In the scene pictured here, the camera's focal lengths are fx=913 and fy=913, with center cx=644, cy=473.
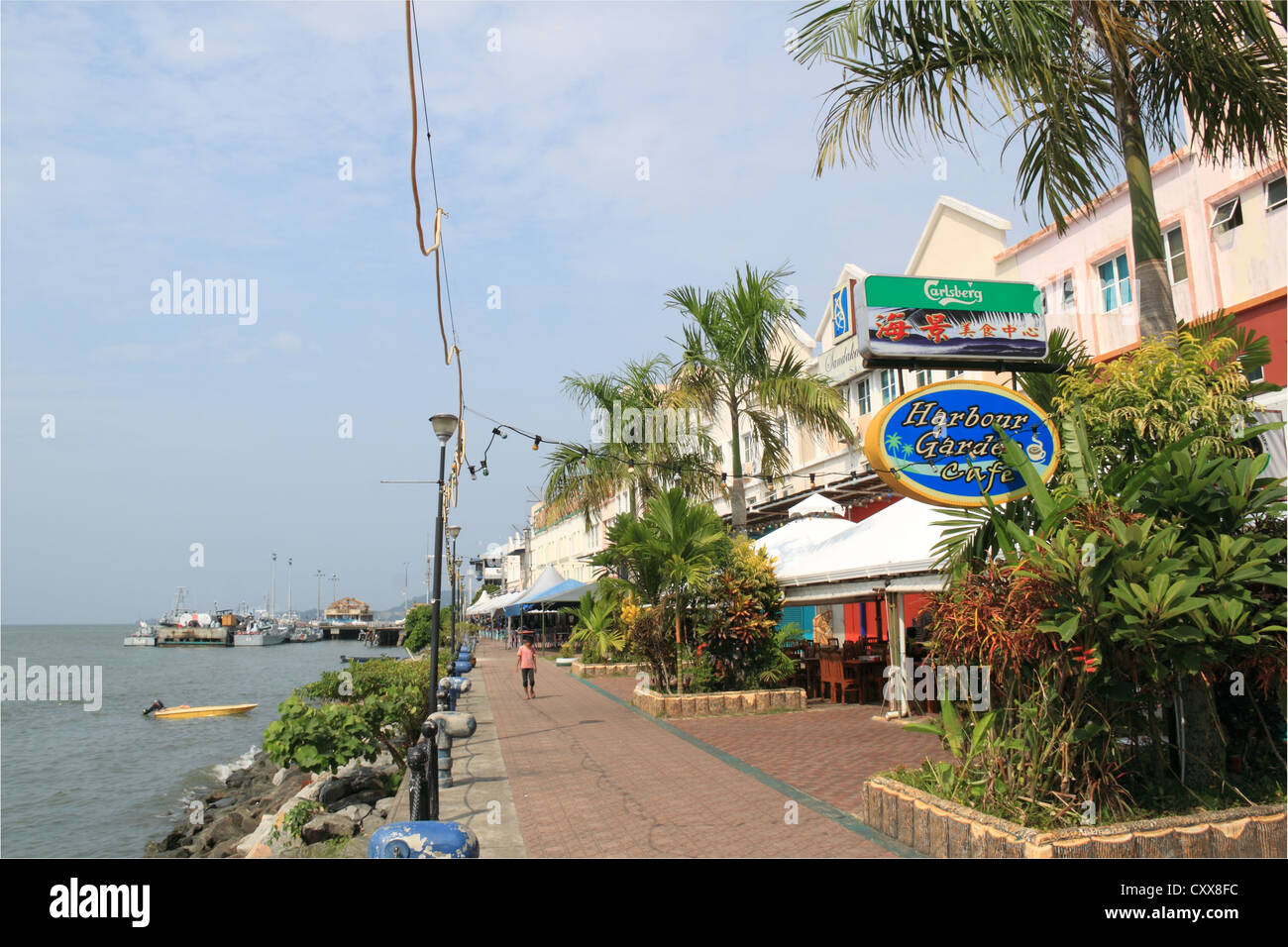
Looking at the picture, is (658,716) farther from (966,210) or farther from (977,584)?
(966,210)

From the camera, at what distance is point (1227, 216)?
15.2 metres

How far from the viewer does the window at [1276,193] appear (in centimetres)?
1415

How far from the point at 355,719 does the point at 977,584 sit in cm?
681

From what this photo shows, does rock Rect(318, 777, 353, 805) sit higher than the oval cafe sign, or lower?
lower

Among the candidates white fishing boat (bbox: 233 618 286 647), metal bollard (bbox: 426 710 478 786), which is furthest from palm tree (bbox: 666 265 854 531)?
white fishing boat (bbox: 233 618 286 647)

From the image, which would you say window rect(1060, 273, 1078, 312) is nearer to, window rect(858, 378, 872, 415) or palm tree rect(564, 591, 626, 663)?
window rect(858, 378, 872, 415)

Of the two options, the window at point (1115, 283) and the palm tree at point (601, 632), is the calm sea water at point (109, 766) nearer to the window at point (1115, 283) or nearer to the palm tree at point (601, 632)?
the palm tree at point (601, 632)

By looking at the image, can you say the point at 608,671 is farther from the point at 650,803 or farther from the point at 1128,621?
the point at 1128,621

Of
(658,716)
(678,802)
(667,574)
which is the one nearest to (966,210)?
(667,574)

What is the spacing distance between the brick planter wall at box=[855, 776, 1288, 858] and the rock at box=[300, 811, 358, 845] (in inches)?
243

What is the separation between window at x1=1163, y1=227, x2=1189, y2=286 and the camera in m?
16.1

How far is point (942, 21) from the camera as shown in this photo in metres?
7.89

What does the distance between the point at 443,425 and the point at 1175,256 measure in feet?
43.2

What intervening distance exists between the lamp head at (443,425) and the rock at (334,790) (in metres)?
4.96
